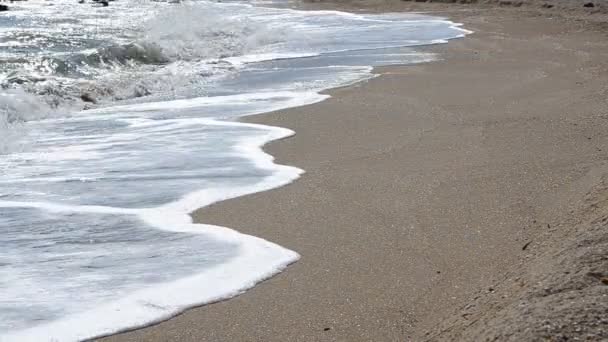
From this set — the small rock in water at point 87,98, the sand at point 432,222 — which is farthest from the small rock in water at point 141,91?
the sand at point 432,222

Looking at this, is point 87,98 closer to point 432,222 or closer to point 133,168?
point 133,168

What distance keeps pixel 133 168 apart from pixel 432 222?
8.16 ft

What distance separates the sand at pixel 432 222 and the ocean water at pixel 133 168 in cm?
25

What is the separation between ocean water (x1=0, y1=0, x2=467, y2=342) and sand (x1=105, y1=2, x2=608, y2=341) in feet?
0.81

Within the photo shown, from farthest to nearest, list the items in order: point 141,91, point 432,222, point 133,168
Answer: point 141,91 < point 133,168 < point 432,222

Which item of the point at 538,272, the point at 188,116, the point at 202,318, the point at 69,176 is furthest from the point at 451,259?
the point at 188,116

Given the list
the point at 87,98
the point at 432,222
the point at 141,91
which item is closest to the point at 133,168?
the point at 432,222

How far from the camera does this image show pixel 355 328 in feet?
11.4

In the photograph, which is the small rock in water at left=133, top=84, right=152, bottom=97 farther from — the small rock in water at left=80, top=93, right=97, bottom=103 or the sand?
the sand

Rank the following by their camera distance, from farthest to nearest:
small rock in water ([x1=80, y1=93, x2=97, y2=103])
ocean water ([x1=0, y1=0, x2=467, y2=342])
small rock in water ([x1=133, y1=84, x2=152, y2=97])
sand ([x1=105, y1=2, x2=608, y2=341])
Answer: small rock in water ([x1=133, y1=84, x2=152, y2=97]) → small rock in water ([x1=80, y1=93, x2=97, y2=103]) → ocean water ([x1=0, y1=0, x2=467, y2=342]) → sand ([x1=105, y1=2, x2=608, y2=341])

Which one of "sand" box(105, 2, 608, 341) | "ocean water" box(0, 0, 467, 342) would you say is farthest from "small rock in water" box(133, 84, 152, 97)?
"sand" box(105, 2, 608, 341)

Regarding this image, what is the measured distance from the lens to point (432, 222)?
481cm

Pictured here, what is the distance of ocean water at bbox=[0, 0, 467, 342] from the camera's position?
3.95 metres

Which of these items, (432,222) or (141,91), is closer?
(432,222)
